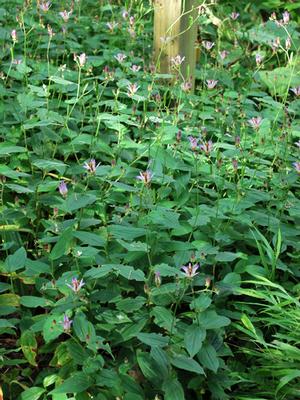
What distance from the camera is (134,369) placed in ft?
7.13

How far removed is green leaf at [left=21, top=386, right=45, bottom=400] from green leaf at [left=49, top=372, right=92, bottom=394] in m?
0.09

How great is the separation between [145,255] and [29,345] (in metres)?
0.45

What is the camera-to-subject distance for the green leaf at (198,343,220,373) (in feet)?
6.79

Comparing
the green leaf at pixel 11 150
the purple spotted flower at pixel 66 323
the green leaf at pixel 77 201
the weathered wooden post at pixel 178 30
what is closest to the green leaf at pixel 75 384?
the purple spotted flower at pixel 66 323

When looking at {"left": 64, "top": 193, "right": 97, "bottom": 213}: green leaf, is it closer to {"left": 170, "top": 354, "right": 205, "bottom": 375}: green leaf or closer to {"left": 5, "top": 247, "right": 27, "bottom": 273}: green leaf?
{"left": 5, "top": 247, "right": 27, "bottom": 273}: green leaf

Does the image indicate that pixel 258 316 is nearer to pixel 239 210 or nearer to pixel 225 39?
pixel 239 210

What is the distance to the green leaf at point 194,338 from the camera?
2025 millimetres

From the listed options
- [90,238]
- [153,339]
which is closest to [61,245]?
[90,238]

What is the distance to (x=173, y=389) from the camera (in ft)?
6.59

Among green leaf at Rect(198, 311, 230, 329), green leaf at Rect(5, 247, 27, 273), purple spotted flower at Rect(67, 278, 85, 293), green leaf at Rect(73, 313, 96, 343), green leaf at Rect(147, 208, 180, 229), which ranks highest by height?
green leaf at Rect(147, 208, 180, 229)

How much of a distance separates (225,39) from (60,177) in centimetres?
234

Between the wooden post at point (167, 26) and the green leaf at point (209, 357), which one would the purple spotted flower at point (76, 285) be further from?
the wooden post at point (167, 26)

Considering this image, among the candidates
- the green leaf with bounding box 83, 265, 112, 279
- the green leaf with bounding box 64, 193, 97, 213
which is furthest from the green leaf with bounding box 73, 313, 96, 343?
the green leaf with bounding box 64, 193, 97, 213

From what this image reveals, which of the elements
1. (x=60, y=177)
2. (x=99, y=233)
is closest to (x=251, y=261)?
(x=99, y=233)
